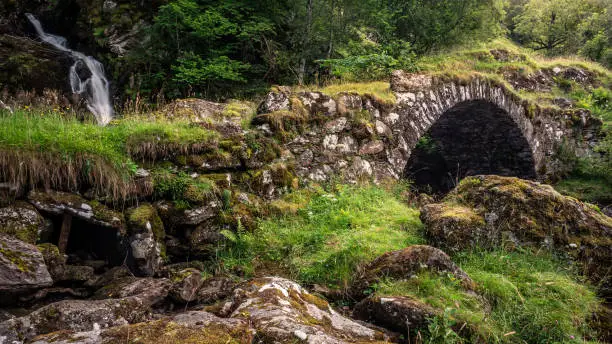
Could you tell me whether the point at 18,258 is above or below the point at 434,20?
below

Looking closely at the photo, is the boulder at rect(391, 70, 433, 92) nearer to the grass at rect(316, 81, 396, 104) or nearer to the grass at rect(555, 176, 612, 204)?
the grass at rect(316, 81, 396, 104)

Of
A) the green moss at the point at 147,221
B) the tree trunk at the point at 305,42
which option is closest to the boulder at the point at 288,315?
the green moss at the point at 147,221

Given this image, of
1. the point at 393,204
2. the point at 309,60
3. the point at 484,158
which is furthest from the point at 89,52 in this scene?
the point at 484,158

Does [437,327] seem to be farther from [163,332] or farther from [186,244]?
[186,244]

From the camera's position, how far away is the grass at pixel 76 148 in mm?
3773

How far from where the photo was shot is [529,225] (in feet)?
16.0

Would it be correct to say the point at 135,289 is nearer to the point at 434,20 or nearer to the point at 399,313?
the point at 399,313

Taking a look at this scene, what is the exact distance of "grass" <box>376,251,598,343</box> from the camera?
3.17 meters

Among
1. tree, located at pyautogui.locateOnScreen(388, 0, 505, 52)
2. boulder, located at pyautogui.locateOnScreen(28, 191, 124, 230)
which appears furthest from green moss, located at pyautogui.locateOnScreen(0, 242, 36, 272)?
tree, located at pyautogui.locateOnScreen(388, 0, 505, 52)

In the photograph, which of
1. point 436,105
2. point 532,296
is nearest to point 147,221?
point 532,296

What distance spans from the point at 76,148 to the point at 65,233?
0.95 meters

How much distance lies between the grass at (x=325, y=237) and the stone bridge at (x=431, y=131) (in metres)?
0.82

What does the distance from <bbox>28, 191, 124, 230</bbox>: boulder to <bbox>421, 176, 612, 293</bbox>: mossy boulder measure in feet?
13.5

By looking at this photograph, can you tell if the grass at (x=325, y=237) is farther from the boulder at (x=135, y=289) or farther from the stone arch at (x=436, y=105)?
the stone arch at (x=436, y=105)
